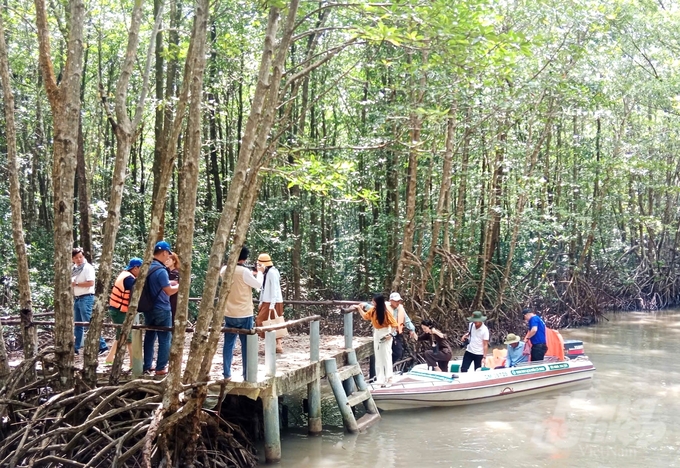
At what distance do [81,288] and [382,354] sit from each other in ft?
14.6

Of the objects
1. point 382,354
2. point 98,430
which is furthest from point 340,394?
point 98,430

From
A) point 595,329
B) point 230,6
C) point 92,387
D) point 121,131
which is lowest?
point 595,329

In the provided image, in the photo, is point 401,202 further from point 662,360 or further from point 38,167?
point 38,167

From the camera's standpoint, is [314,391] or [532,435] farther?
[532,435]

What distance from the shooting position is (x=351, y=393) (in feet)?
31.9

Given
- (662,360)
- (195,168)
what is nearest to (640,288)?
(662,360)

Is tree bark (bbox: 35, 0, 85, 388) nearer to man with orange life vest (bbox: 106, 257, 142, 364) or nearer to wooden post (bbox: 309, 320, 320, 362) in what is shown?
Answer: man with orange life vest (bbox: 106, 257, 142, 364)

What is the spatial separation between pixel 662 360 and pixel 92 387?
510 inches

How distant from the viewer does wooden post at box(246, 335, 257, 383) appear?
23.3ft

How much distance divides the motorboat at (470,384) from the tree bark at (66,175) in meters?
4.97

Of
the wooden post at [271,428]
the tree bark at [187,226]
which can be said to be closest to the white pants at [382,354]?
the wooden post at [271,428]

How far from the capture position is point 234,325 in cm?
752

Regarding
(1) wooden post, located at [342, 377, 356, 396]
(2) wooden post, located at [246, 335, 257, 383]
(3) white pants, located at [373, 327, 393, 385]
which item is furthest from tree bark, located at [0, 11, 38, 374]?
(3) white pants, located at [373, 327, 393, 385]

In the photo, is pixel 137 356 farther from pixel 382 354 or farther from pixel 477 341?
pixel 477 341
